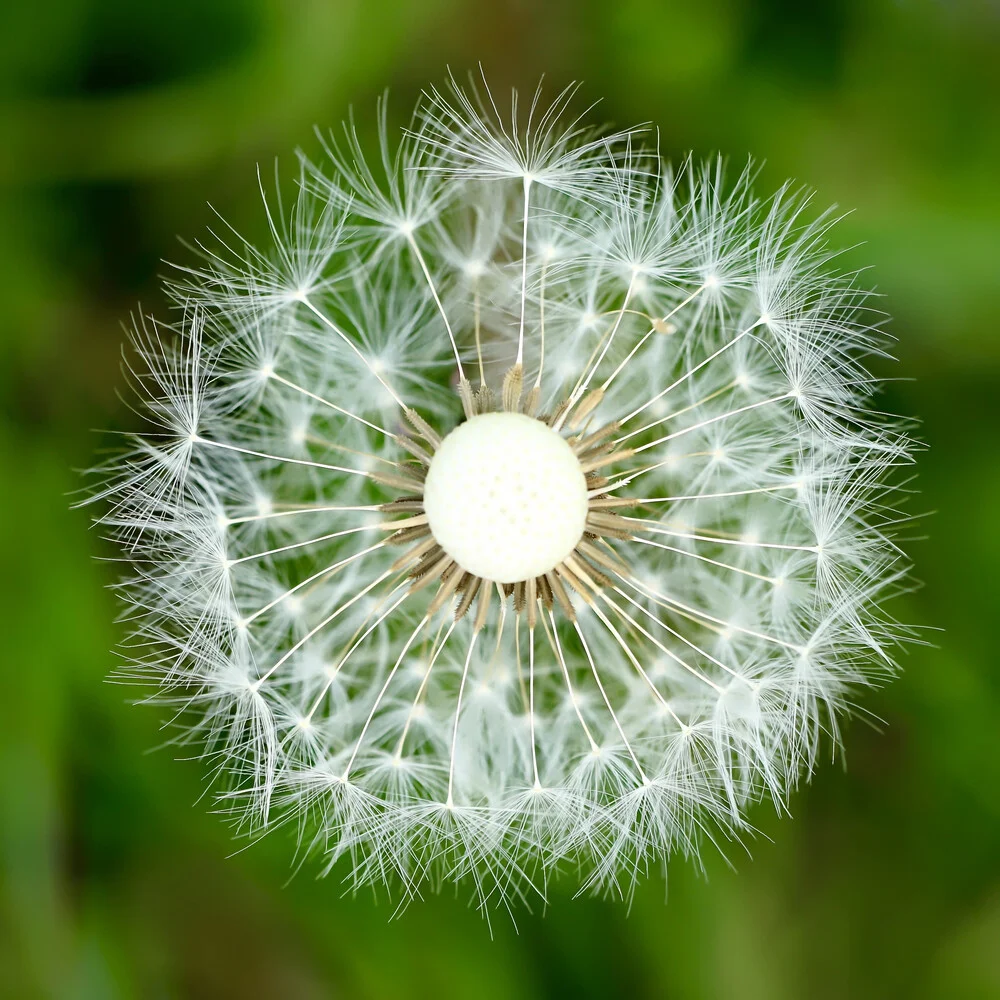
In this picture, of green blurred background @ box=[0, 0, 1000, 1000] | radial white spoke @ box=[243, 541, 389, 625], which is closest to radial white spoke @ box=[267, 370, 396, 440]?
radial white spoke @ box=[243, 541, 389, 625]

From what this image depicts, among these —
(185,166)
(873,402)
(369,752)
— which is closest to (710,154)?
(873,402)

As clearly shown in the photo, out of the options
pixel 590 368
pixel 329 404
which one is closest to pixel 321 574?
pixel 329 404

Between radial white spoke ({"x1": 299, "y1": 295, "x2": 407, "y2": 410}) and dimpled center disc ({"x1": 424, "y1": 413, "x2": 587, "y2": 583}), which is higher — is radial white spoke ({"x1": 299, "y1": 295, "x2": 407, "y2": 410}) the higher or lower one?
the higher one

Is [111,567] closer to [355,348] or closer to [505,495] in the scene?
[355,348]

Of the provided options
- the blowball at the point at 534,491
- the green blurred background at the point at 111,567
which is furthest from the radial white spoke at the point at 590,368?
the green blurred background at the point at 111,567

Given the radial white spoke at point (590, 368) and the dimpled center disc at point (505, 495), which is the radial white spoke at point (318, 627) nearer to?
the dimpled center disc at point (505, 495)

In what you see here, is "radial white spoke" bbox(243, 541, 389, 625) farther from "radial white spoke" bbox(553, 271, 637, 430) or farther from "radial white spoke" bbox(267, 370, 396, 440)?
"radial white spoke" bbox(553, 271, 637, 430)

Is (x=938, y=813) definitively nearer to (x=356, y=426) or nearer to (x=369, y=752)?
(x=369, y=752)

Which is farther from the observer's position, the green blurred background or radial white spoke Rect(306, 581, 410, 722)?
the green blurred background

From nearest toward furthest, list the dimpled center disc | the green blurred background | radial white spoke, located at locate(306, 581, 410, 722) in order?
the dimpled center disc < radial white spoke, located at locate(306, 581, 410, 722) < the green blurred background
